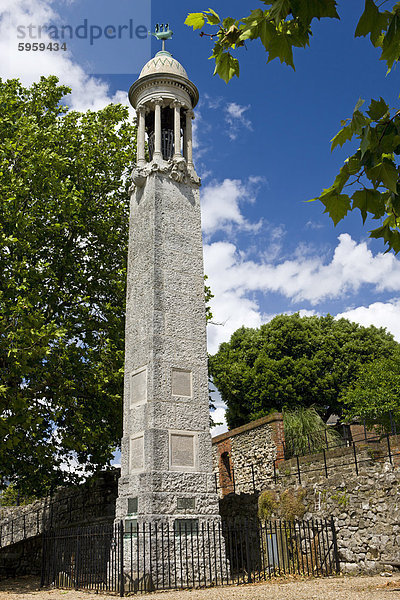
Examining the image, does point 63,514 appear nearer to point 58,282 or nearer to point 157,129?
point 58,282

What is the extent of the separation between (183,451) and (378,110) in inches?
370

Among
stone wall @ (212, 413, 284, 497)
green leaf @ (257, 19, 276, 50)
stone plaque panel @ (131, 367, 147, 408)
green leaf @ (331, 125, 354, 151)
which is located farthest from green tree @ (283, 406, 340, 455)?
green leaf @ (257, 19, 276, 50)

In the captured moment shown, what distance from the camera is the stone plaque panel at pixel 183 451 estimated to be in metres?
11.6

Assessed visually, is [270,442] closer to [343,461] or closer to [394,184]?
[343,461]

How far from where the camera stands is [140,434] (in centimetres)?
1175

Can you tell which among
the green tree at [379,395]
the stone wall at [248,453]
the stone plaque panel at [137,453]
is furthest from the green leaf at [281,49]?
the green tree at [379,395]

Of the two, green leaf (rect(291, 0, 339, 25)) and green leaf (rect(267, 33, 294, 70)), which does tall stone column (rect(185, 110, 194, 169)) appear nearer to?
green leaf (rect(267, 33, 294, 70))

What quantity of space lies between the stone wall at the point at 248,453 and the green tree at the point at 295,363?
18.5ft

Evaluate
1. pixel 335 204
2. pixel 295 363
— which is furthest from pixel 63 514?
pixel 335 204

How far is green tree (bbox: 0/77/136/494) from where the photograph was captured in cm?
1361

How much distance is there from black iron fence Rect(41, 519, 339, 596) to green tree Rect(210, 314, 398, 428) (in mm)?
15592

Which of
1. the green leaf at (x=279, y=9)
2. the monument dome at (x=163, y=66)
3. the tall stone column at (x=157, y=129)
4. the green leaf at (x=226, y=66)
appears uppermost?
the monument dome at (x=163, y=66)

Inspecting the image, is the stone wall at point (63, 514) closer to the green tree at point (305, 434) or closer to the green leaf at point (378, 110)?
the green tree at point (305, 434)

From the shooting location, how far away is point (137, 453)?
11789mm
